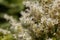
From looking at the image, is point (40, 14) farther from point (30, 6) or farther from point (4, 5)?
point (4, 5)

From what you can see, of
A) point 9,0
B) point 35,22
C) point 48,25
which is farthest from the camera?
point 9,0

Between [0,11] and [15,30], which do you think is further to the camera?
[0,11]

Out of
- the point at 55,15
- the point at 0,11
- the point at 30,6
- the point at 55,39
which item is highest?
the point at 0,11

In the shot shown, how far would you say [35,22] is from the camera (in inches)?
87.6

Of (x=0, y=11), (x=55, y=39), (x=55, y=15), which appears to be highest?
(x=0, y=11)

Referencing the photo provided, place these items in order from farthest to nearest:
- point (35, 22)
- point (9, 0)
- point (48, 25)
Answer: point (9, 0)
point (35, 22)
point (48, 25)

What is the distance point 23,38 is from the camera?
84.7 inches

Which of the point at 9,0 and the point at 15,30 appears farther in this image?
the point at 9,0

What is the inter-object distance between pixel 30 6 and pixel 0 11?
339cm

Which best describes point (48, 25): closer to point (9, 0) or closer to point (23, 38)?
point (23, 38)

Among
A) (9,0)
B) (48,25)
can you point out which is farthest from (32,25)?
(9,0)

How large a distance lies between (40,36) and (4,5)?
3.40m

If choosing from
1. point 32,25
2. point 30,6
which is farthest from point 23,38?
point 30,6

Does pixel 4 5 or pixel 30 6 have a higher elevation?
pixel 4 5
